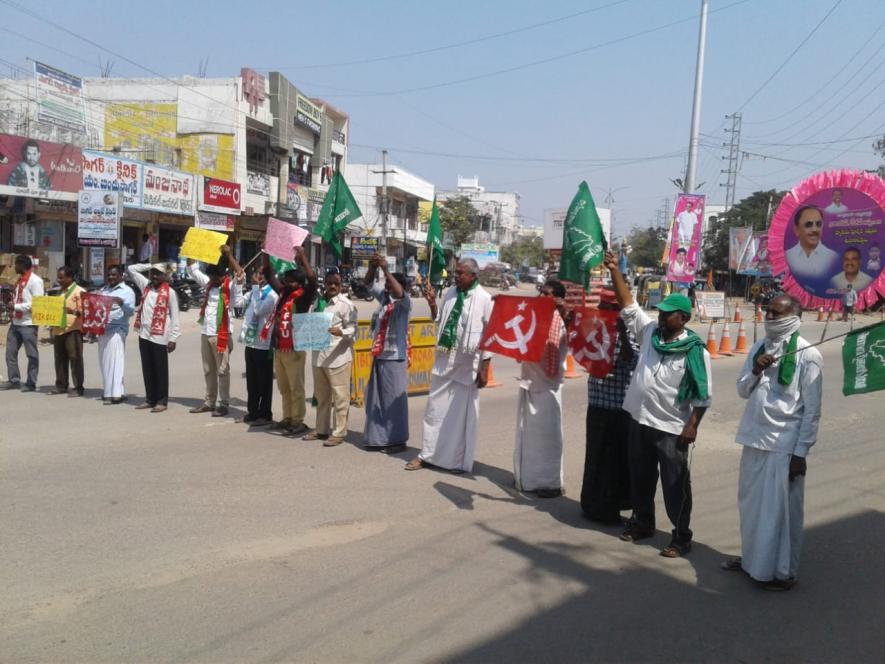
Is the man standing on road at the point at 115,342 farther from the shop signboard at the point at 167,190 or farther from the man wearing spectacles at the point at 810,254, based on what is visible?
the shop signboard at the point at 167,190

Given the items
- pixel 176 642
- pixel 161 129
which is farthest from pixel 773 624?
pixel 161 129

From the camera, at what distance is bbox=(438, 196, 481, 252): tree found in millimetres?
58938

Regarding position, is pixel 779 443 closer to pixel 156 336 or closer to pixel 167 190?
pixel 156 336

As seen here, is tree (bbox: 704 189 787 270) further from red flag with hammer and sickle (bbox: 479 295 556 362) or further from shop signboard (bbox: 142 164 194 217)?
red flag with hammer and sickle (bbox: 479 295 556 362)

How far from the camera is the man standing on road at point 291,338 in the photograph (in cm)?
757

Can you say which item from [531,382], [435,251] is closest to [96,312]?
[435,251]

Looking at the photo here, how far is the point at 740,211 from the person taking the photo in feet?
184

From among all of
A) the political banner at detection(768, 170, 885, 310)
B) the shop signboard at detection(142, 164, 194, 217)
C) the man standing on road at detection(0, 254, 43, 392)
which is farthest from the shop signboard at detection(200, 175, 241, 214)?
the political banner at detection(768, 170, 885, 310)

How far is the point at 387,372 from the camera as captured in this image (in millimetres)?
7117

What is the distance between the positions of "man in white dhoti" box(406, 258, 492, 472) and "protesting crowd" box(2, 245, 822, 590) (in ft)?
0.04

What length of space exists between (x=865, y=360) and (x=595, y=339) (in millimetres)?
1763

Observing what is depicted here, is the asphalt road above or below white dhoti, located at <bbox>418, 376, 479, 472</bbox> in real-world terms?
below

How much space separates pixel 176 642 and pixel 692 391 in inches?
127

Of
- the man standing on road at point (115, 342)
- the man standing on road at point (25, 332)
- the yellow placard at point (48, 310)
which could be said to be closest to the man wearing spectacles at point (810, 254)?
the man standing on road at point (115, 342)
